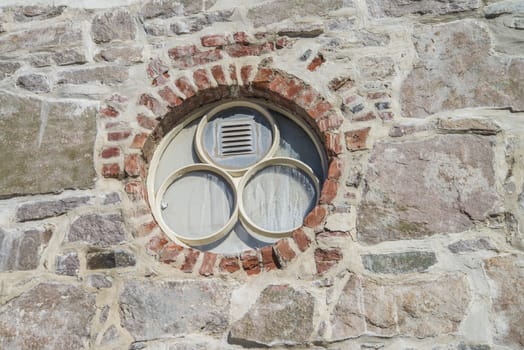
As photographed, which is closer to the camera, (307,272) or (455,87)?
(307,272)

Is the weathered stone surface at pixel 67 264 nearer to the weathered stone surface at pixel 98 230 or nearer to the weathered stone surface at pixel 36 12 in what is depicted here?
the weathered stone surface at pixel 98 230

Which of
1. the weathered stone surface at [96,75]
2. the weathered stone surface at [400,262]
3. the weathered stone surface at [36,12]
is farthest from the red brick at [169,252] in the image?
the weathered stone surface at [36,12]

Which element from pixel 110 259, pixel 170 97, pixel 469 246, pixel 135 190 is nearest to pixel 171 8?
pixel 170 97

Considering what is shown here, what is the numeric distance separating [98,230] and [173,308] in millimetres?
531

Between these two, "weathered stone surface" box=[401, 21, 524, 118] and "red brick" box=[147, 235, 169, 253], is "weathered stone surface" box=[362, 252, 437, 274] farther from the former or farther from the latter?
"red brick" box=[147, 235, 169, 253]

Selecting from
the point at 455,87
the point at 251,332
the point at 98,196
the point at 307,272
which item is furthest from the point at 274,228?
the point at 455,87

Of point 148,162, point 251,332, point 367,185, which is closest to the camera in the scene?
point 251,332

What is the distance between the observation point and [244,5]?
372cm

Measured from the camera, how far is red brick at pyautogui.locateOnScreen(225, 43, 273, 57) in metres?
3.60

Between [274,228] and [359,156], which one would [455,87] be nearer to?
[359,156]

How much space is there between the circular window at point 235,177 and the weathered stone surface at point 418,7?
2.28 ft

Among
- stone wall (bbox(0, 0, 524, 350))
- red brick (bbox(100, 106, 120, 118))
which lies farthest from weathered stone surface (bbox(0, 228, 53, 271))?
red brick (bbox(100, 106, 120, 118))

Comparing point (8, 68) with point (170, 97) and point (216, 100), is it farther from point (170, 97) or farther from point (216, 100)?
point (216, 100)

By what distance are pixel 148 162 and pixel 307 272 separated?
3.31ft
